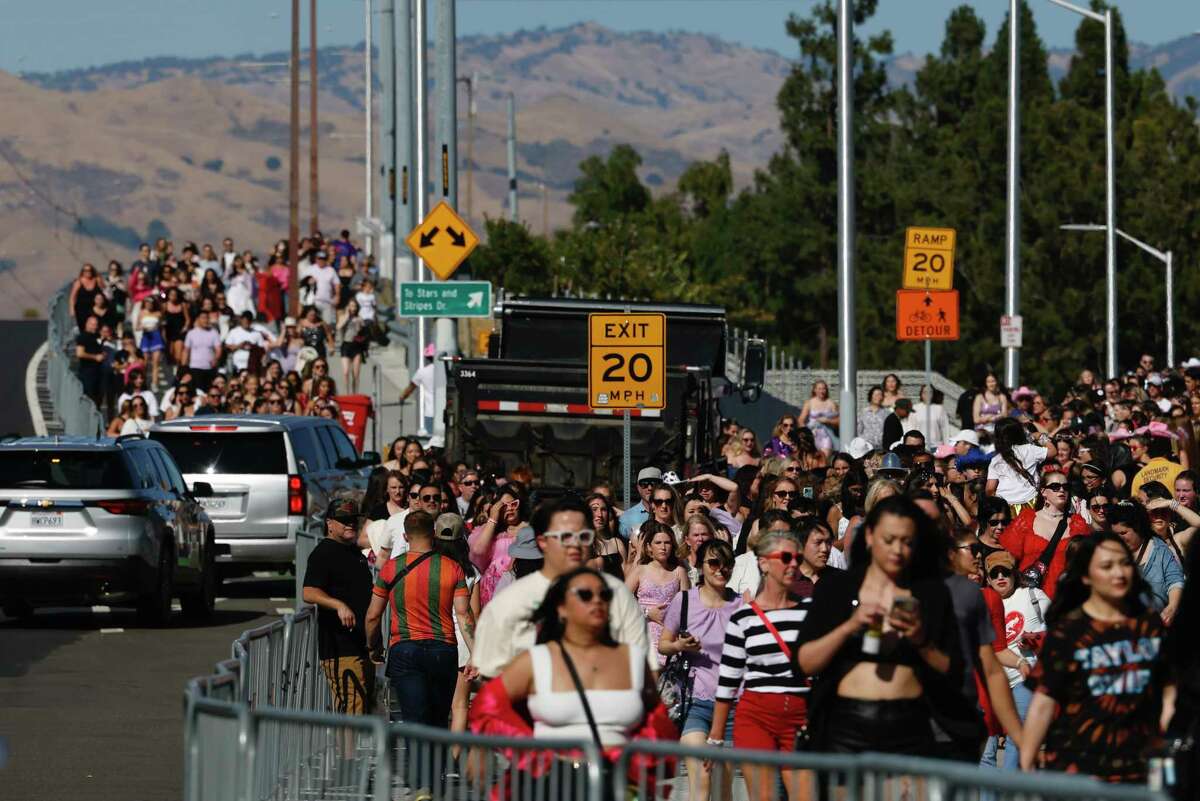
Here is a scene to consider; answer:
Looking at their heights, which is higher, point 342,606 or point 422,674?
point 342,606

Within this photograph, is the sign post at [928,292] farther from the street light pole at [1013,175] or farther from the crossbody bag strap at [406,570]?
the crossbody bag strap at [406,570]

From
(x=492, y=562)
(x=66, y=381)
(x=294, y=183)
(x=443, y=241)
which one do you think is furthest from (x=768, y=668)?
(x=294, y=183)

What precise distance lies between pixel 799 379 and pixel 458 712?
35.2 m

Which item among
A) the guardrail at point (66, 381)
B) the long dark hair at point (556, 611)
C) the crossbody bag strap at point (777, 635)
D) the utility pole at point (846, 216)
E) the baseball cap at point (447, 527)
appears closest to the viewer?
the long dark hair at point (556, 611)

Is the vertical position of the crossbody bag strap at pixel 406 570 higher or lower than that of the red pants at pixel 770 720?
higher

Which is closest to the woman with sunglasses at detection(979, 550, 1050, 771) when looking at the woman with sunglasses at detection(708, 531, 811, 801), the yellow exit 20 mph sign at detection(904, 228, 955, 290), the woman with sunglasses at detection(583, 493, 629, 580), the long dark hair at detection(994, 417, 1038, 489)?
the woman with sunglasses at detection(708, 531, 811, 801)

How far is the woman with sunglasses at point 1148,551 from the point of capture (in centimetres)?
1333

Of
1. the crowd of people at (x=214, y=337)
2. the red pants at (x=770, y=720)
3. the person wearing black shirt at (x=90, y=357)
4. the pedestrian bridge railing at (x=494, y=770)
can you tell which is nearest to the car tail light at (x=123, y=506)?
the crowd of people at (x=214, y=337)

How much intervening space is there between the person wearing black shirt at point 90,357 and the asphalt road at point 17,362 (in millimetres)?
7468

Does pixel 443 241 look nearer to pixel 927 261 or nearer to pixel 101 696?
pixel 927 261

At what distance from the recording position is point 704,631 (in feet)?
40.7

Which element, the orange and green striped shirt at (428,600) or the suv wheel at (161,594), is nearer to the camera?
the orange and green striped shirt at (428,600)

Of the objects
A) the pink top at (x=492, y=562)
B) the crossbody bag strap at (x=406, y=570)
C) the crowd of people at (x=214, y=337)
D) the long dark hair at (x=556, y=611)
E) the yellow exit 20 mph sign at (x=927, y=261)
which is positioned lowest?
the pink top at (x=492, y=562)

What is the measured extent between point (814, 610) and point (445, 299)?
18.9 m
